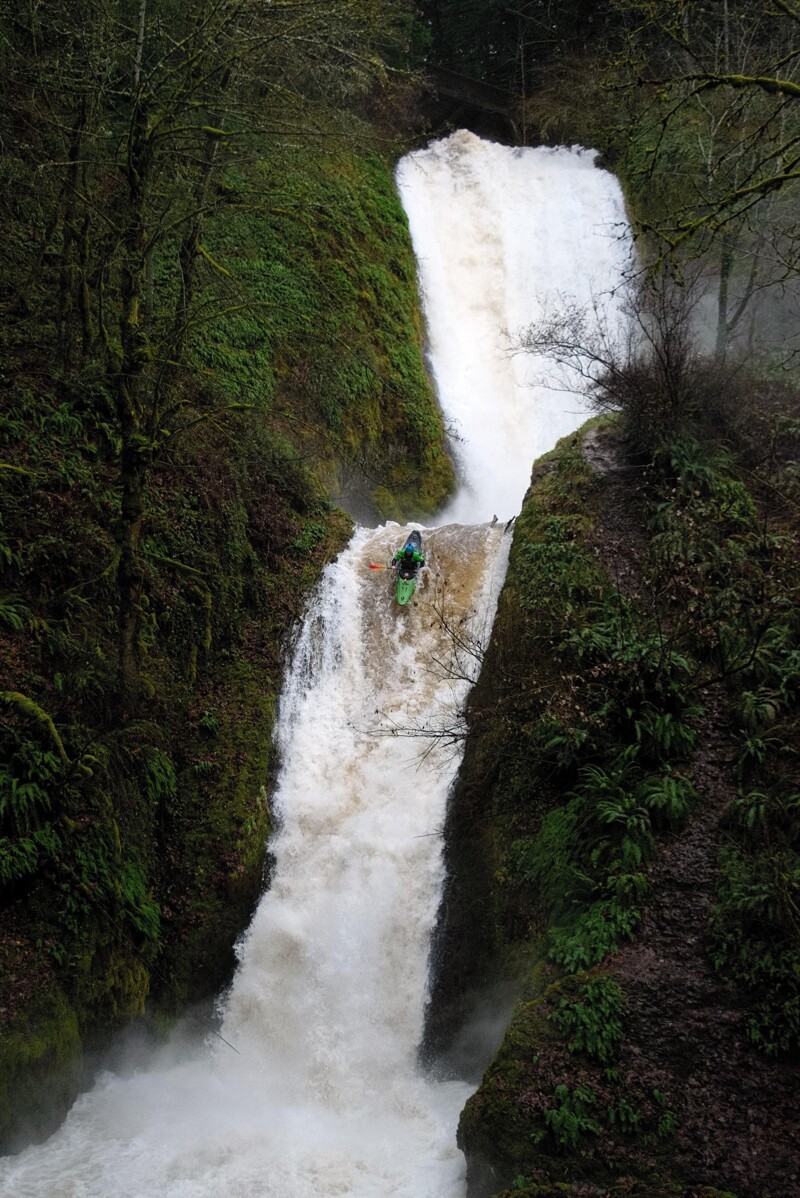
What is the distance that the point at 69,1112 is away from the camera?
8062mm

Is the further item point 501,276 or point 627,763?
point 501,276

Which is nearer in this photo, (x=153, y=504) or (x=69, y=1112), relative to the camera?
(x=69, y=1112)

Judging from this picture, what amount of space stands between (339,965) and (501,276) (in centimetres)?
1793

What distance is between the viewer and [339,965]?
9.49 meters

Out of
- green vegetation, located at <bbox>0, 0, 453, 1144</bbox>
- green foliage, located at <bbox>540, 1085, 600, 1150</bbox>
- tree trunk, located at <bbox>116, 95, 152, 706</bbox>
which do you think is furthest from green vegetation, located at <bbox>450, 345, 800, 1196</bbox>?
tree trunk, located at <bbox>116, 95, 152, 706</bbox>

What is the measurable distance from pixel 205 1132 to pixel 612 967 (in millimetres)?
4091

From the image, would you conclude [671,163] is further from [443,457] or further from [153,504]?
[153,504]

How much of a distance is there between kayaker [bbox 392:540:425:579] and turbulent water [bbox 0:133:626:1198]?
0.43 m

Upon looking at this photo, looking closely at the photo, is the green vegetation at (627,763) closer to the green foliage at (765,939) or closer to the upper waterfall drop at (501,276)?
the green foliage at (765,939)

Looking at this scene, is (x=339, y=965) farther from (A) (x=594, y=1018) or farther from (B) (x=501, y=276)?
(B) (x=501, y=276)

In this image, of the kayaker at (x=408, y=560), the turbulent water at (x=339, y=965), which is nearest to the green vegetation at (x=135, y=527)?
the turbulent water at (x=339, y=965)

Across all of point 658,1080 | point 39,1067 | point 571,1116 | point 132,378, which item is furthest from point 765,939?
point 132,378

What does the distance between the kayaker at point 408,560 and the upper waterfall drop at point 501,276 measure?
17.9 ft

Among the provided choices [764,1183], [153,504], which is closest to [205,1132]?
[764,1183]
